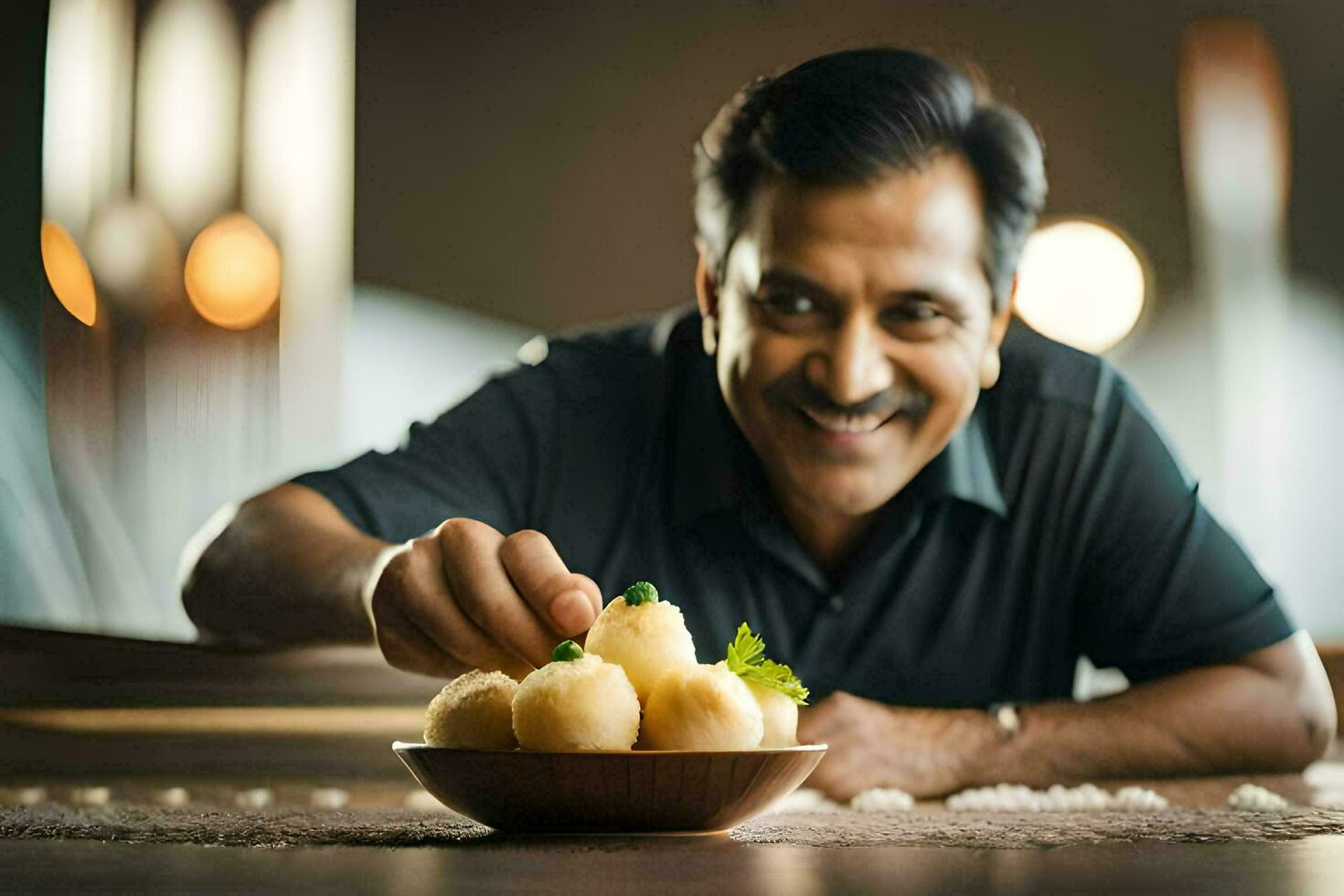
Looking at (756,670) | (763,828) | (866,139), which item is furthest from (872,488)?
(756,670)

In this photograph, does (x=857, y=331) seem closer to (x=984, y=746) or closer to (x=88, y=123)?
(x=984, y=746)

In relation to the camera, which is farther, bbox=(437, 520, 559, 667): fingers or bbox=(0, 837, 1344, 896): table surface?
bbox=(437, 520, 559, 667): fingers

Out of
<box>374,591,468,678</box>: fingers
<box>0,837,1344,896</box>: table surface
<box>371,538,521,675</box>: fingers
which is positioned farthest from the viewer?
<box>374,591,468,678</box>: fingers

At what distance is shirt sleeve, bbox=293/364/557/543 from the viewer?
2.12 m

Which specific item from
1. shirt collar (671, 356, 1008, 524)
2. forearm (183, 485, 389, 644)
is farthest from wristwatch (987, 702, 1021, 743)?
forearm (183, 485, 389, 644)

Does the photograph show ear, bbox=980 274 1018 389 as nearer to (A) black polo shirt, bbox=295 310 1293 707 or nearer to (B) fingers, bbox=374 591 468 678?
(A) black polo shirt, bbox=295 310 1293 707

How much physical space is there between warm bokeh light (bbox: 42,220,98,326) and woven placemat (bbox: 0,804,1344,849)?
1324 millimetres

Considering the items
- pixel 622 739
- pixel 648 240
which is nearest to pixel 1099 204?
pixel 648 240

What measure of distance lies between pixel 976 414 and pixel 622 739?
1.43 metres

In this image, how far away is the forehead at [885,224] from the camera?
81.9 inches

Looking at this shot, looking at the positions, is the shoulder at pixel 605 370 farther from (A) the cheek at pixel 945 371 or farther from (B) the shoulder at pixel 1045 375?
(B) the shoulder at pixel 1045 375

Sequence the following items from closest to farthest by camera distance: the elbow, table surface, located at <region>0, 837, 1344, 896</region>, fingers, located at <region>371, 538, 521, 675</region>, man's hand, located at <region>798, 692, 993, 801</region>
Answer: table surface, located at <region>0, 837, 1344, 896</region> → fingers, located at <region>371, 538, 521, 675</region> → man's hand, located at <region>798, 692, 993, 801</region> → the elbow

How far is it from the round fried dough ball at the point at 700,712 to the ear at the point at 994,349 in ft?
4.58

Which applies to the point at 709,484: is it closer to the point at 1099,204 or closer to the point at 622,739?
the point at 1099,204
